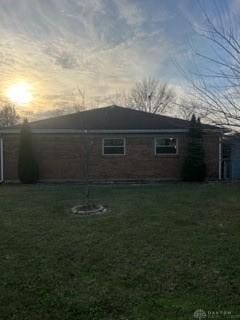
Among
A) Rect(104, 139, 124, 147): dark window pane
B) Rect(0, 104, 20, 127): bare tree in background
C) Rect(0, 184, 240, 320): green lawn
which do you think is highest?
Rect(0, 104, 20, 127): bare tree in background

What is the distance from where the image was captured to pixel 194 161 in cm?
1369

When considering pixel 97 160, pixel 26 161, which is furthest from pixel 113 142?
pixel 26 161

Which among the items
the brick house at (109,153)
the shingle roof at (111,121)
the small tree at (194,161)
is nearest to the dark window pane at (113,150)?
the brick house at (109,153)

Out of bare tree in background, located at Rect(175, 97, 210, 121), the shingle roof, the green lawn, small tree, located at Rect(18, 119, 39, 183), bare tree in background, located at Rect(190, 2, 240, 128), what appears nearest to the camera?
the green lawn

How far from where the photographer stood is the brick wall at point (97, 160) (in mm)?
14336

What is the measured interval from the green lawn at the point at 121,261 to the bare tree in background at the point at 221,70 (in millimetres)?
2420

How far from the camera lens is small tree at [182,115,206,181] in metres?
13.7

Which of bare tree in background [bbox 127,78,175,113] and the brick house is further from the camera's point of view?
bare tree in background [bbox 127,78,175,113]

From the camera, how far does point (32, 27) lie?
9.69 meters

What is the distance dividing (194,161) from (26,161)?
316 inches

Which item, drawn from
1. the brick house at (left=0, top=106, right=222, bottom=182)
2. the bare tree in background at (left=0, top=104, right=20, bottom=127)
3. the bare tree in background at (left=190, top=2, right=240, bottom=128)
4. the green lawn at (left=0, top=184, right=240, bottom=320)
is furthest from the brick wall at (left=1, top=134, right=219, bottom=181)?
the bare tree in background at (left=0, top=104, right=20, bottom=127)

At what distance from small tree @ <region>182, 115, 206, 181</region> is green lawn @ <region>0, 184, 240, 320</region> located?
5.33 metres

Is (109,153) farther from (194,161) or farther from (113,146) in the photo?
(194,161)

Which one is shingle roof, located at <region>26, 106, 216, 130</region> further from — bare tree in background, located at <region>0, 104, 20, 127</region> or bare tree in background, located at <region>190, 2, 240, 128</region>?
bare tree in background, located at <region>0, 104, 20, 127</region>
